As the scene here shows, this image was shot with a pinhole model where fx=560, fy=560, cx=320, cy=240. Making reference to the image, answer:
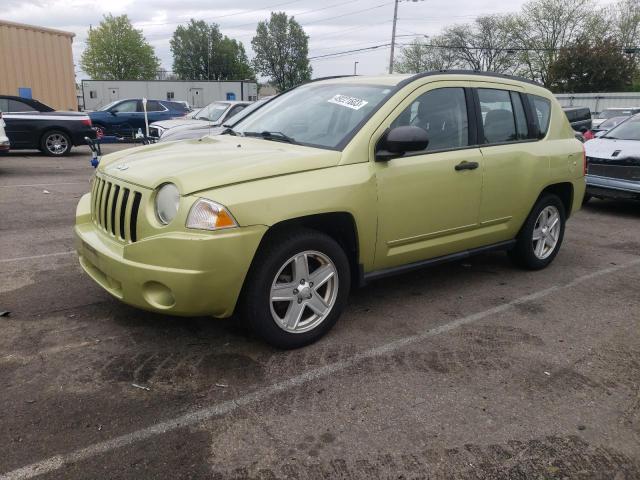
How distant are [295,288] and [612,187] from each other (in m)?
6.80

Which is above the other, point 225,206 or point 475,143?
point 475,143

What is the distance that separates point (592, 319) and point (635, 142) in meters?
5.81

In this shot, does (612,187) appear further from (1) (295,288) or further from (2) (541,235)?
(1) (295,288)

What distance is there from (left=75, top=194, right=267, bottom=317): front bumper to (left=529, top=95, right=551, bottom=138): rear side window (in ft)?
10.4

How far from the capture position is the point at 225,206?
305cm

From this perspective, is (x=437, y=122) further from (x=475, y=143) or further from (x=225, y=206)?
(x=225, y=206)

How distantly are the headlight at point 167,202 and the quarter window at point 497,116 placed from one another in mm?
2609

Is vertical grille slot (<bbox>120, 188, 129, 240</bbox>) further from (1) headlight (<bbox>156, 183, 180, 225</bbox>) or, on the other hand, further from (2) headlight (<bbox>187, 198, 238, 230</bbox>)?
(2) headlight (<bbox>187, 198, 238, 230</bbox>)

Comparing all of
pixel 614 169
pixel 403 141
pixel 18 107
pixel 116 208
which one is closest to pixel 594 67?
pixel 614 169

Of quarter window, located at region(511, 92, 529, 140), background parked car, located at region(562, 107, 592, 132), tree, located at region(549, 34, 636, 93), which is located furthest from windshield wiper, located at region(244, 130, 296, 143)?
tree, located at region(549, 34, 636, 93)

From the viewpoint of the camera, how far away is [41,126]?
14039 mm

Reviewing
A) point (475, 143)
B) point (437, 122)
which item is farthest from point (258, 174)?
point (475, 143)

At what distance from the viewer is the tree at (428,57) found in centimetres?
5988

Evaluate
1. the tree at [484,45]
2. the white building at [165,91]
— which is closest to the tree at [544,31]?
the tree at [484,45]
